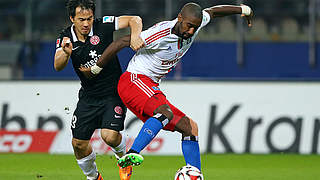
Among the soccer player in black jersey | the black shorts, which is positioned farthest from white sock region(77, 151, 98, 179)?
the black shorts

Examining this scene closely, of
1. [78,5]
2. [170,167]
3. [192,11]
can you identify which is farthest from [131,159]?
[170,167]

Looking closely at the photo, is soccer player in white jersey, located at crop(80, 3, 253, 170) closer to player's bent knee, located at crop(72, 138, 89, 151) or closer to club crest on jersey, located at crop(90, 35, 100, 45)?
club crest on jersey, located at crop(90, 35, 100, 45)

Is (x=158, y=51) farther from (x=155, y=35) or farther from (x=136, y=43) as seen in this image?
(x=136, y=43)

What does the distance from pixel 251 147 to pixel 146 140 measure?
609 cm

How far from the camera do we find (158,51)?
6691 millimetres

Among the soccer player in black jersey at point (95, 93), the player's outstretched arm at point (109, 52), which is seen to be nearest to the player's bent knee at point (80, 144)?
the soccer player in black jersey at point (95, 93)

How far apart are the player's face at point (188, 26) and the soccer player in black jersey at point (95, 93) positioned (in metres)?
0.57

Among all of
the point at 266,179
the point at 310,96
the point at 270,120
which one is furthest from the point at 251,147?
the point at 266,179

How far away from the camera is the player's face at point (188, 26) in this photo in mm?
6383

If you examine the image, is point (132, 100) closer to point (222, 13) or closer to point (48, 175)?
point (222, 13)

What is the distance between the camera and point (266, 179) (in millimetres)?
8398

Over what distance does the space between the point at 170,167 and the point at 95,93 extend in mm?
3103

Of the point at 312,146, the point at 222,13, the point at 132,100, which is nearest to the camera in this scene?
the point at 132,100

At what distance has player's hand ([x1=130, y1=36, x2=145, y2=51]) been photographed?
6465 millimetres
